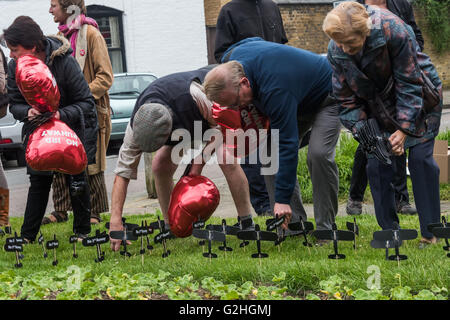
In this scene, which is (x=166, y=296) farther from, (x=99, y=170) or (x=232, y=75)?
(x=99, y=170)

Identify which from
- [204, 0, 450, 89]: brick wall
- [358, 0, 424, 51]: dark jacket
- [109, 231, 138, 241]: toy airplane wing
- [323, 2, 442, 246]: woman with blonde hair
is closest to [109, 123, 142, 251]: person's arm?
[109, 231, 138, 241]: toy airplane wing

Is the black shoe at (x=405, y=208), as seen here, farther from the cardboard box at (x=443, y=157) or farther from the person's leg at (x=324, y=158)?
the person's leg at (x=324, y=158)

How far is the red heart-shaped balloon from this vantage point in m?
4.87

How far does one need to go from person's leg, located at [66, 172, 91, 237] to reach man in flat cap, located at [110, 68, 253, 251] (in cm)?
66

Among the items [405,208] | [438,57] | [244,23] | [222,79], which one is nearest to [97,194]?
[244,23]

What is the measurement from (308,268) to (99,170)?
329cm

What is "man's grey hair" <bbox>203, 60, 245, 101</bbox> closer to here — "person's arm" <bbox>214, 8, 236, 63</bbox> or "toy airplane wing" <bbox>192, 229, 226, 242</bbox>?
"toy airplane wing" <bbox>192, 229, 226, 242</bbox>

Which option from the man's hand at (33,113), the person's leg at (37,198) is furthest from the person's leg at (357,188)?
the man's hand at (33,113)

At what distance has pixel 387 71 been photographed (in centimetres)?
423

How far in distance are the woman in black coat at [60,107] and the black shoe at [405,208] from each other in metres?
2.72

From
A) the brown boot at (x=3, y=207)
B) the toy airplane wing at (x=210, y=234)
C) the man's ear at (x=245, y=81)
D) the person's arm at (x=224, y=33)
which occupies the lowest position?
the brown boot at (x=3, y=207)

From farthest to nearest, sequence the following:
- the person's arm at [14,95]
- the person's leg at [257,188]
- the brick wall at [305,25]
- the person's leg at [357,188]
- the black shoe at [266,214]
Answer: the brick wall at [305,25] → the person's leg at [257,188] → the black shoe at [266,214] → the person's leg at [357,188] → the person's arm at [14,95]

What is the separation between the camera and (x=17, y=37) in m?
5.26

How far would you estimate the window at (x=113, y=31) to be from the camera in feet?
69.6
